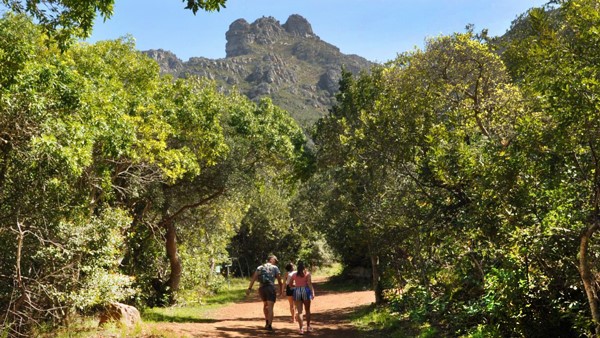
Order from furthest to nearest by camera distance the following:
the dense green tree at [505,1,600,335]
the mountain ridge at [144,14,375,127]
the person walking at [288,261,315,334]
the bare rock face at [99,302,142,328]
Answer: the mountain ridge at [144,14,375,127] < the person walking at [288,261,315,334] < the bare rock face at [99,302,142,328] < the dense green tree at [505,1,600,335]

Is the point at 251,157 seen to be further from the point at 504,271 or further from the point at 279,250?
the point at 279,250

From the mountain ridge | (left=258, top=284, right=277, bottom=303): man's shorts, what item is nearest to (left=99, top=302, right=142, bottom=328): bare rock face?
(left=258, top=284, right=277, bottom=303): man's shorts

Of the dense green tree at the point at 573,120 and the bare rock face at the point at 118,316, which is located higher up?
the dense green tree at the point at 573,120

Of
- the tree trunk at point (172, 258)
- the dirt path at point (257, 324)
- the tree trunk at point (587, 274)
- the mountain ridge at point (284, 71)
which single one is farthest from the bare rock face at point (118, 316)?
the mountain ridge at point (284, 71)

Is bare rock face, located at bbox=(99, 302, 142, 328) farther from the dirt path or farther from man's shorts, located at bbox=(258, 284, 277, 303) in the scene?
man's shorts, located at bbox=(258, 284, 277, 303)

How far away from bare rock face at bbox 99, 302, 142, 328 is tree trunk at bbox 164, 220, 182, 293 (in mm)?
6787

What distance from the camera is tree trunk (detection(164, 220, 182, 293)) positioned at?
735 inches

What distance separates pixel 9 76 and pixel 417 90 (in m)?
9.40

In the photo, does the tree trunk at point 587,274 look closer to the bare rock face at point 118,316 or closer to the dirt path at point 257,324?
the dirt path at point 257,324

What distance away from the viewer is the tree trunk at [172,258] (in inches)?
735

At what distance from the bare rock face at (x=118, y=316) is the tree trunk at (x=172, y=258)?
22.3ft

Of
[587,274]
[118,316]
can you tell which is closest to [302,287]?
[118,316]

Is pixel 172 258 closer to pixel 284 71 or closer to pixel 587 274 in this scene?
pixel 587 274

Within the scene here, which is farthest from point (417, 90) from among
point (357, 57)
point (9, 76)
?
point (357, 57)
